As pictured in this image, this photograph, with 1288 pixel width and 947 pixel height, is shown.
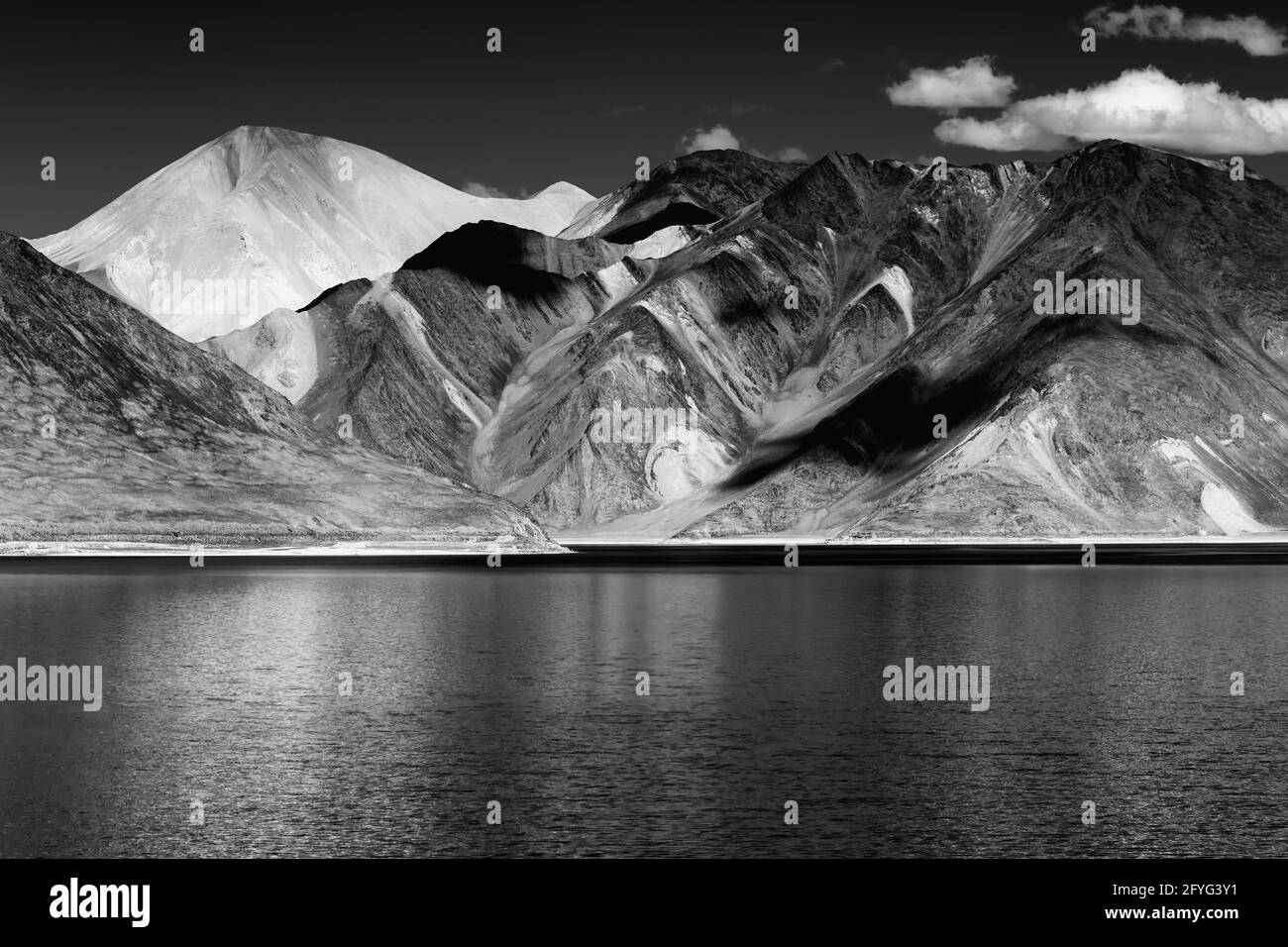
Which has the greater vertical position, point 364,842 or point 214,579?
point 214,579

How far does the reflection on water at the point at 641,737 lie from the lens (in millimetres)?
38094

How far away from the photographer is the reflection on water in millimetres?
38094

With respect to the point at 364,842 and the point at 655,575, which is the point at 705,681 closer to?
the point at 364,842

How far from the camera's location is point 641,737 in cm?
5225

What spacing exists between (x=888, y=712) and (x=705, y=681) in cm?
1189
